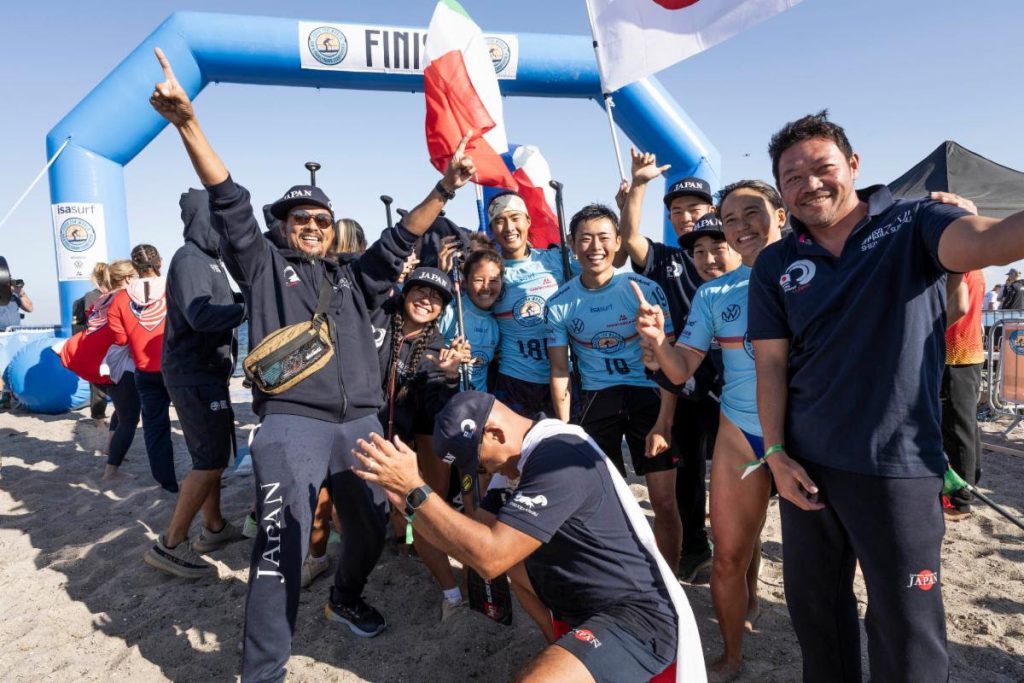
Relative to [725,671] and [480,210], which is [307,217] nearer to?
[725,671]

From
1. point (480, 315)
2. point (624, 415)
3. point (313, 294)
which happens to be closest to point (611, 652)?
point (624, 415)

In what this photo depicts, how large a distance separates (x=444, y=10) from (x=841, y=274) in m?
3.90

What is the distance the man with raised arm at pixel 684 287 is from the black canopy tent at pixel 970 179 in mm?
6898

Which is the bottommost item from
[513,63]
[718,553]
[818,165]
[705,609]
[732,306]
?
[705,609]

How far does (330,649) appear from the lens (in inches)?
118

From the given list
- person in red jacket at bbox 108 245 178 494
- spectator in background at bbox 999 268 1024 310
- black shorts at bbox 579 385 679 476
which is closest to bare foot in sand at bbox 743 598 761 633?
black shorts at bbox 579 385 679 476

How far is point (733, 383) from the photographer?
2.69m

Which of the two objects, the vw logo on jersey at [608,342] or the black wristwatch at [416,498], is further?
A: the vw logo on jersey at [608,342]

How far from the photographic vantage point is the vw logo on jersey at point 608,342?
3369 millimetres

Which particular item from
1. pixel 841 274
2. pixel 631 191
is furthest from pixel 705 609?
pixel 631 191

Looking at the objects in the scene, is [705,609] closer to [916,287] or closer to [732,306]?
[732,306]

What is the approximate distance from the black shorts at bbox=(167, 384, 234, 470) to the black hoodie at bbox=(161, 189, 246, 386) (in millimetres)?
64

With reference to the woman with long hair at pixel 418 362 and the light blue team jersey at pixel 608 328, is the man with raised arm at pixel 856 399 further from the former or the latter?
the woman with long hair at pixel 418 362

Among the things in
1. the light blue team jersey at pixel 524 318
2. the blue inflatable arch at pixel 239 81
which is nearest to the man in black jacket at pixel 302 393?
the light blue team jersey at pixel 524 318
